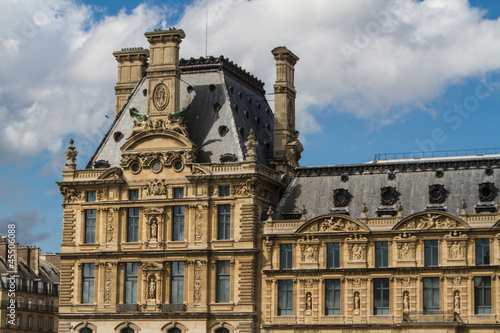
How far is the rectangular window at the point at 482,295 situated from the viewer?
79.3 metres

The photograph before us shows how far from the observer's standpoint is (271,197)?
88562 millimetres

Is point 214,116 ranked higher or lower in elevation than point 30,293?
higher

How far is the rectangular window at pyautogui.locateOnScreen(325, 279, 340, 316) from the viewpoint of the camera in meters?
82.8

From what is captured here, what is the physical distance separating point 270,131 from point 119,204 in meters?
14.7

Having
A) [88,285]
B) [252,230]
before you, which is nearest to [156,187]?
[252,230]

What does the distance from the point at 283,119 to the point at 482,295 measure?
21328 mm

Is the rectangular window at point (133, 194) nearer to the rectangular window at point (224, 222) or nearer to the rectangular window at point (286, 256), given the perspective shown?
the rectangular window at point (224, 222)

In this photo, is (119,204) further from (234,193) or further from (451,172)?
(451,172)

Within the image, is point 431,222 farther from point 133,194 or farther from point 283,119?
point 133,194

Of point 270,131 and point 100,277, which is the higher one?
point 270,131

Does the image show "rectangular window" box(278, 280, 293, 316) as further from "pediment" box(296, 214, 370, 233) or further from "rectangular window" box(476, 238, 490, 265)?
"rectangular window" box(476, 238, 490, 265)

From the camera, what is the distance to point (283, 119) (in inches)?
3578

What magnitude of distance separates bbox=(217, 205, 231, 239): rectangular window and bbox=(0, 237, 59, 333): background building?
121 ft

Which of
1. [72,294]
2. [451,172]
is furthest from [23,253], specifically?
[451,172]
